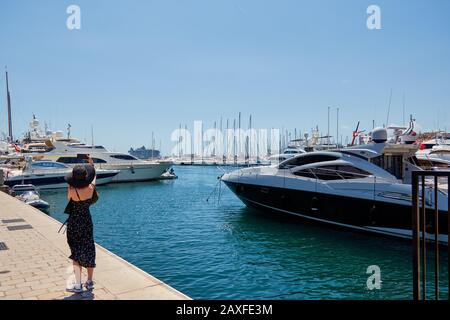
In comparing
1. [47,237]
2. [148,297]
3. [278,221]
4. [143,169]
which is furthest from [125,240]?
[143,169]

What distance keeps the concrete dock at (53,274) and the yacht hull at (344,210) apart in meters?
11.0

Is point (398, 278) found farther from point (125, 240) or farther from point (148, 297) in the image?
point (125, 240)

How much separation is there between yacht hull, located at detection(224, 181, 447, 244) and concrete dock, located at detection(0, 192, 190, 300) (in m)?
11.0

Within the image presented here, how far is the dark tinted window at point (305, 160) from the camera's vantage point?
16816 millimetres

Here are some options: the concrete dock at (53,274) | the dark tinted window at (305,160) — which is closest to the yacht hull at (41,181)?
the dark tinted window at (305,160)

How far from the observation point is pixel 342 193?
584 inches

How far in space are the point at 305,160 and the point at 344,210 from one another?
380 centimetres

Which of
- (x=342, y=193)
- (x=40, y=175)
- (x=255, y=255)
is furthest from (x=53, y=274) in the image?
(x=40, y=175)

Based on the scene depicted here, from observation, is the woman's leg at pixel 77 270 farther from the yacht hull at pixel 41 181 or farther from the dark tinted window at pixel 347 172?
the yacht hull at pixel 41 181

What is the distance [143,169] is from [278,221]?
103 feet

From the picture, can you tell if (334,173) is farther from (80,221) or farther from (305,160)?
(80,221)

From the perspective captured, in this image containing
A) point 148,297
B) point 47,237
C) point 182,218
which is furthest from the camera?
point 182,218
